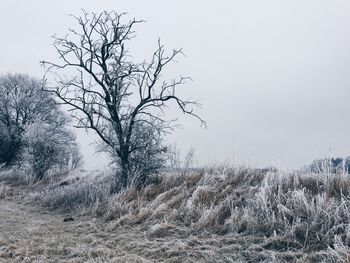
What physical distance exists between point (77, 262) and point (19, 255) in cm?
92

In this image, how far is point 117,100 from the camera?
1103 centimetres

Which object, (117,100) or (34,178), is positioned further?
(34,178)

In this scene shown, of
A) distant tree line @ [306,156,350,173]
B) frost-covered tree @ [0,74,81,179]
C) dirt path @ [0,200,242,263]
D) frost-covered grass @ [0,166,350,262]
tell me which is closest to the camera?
frost-covered grass @ [0,166,350,262]

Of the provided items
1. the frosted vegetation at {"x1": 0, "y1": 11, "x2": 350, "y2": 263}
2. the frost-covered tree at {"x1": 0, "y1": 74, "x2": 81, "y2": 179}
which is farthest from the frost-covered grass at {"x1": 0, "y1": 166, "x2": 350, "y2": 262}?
the frost-covered tree at {"x1": 0, "y1": 74, "x2": 81, "y2": 179}

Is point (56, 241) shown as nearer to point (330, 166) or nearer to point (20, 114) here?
point (330, 166)

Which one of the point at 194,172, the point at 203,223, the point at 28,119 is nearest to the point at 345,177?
the point at 203,223

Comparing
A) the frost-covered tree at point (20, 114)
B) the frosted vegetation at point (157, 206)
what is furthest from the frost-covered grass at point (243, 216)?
the frost-covered tree at point (20, 114)

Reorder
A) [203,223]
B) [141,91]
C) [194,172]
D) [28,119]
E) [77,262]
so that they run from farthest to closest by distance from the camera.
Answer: [28,119], [141,91], [194,172], [203,223], [77,262]

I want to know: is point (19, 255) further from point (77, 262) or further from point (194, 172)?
point (194, 172)

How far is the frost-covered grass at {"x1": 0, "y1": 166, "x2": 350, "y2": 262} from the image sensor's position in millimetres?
5000

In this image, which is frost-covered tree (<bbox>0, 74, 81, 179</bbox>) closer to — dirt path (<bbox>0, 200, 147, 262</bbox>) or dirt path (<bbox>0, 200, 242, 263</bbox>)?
dirt path (<bbox>0, 200, 147, 262</bbox>)

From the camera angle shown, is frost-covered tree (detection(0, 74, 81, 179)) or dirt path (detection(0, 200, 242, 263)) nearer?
dirt path (detection(0, 200, 242, 263))

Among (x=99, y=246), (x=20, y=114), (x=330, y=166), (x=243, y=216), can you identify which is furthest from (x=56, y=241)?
(x=20, y=114)

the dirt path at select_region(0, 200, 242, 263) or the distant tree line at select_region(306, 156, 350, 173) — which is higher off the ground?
the distant tree line at select_region(306, 156, 350, 173)
